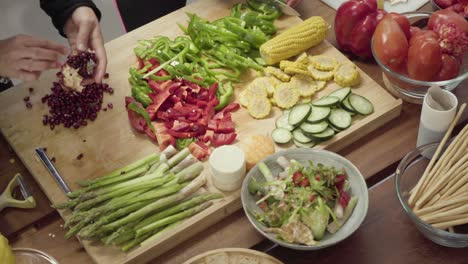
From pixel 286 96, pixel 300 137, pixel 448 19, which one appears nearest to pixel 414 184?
pixel 300 137

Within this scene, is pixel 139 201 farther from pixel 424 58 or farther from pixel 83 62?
pixel 424 58

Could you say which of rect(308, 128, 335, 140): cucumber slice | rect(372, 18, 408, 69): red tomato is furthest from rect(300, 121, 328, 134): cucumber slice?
rect(372, 18, 408, 69): red tomato

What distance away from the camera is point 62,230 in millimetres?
2678

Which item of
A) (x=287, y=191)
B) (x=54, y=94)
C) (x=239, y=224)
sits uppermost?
(x=54, y=94)

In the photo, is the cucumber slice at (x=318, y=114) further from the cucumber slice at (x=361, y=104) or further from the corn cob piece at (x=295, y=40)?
the corn cob piece at (x=295, y=40)

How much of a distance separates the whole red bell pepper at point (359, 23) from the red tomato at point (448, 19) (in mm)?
277

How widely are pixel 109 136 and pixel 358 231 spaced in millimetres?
1311

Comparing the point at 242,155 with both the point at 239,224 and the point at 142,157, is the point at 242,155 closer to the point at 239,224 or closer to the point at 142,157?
the point at 239,224

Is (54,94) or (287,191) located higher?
(54,94)

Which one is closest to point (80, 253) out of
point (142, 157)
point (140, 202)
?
point (140, 202)

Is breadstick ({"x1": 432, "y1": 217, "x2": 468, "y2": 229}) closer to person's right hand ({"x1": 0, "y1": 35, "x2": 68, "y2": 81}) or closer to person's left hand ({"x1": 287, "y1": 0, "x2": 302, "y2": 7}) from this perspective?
person's left hand ({"x1": 287, "y1": 0, "x2": 302, "y2": 7})

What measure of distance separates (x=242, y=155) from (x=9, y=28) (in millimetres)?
3017

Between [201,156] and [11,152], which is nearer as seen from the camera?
[201,156]

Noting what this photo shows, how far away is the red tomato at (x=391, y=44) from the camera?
291 cm
